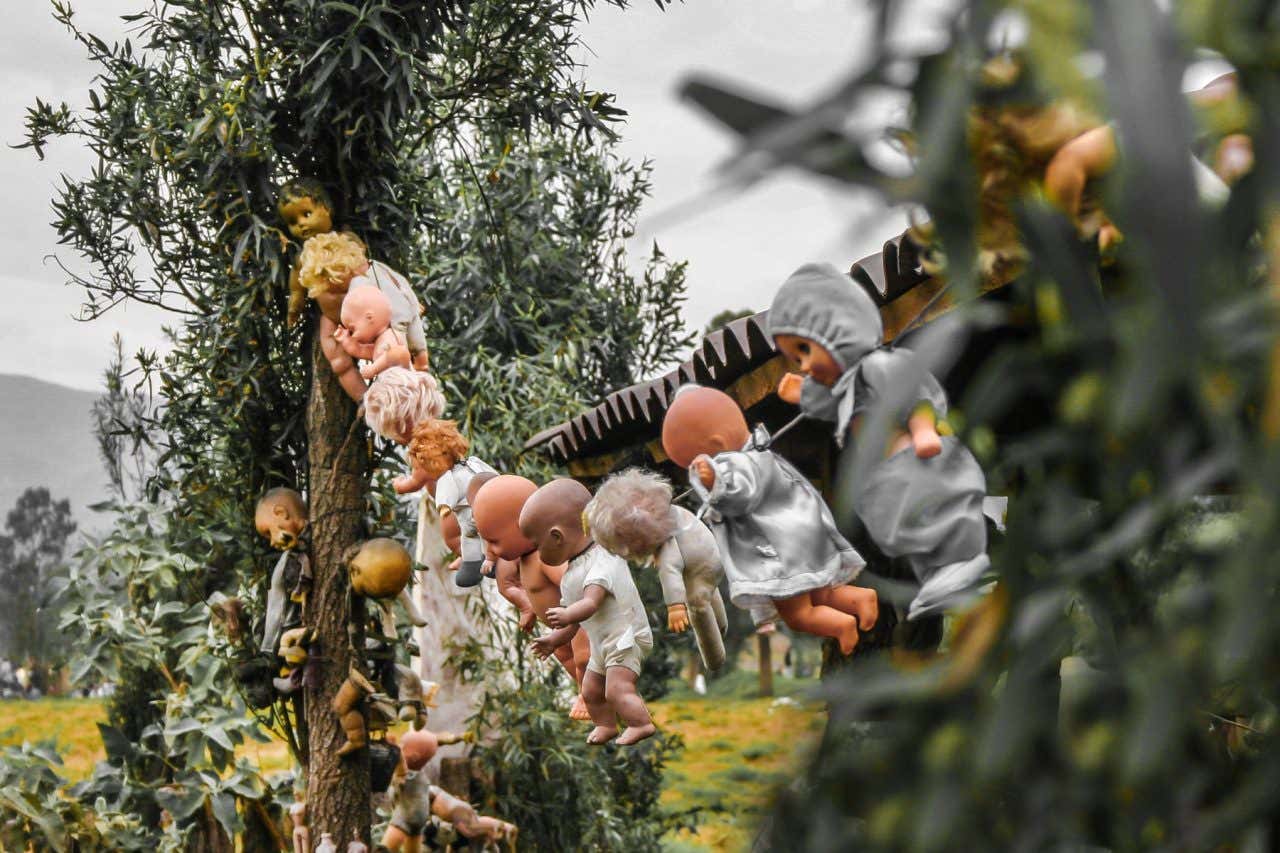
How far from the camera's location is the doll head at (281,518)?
3430mm

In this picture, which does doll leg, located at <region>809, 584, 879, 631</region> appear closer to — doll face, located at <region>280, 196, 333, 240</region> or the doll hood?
the doll hood

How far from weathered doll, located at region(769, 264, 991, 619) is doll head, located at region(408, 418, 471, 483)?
57.4 inches

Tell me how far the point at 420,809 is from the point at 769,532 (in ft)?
9.40

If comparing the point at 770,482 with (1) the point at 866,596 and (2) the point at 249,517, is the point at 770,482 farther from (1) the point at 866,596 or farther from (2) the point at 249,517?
(2) the point at 249,517

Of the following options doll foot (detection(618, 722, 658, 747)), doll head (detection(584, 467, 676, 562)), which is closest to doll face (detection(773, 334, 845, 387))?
doll head (detection(584, 467, 676, 562))

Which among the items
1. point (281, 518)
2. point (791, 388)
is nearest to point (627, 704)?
point (791, 388)

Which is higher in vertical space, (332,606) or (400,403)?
(400,403)

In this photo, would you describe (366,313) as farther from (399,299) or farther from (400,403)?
(400,403)

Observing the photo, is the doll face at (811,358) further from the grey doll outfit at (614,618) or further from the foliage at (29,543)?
the foliage at (29,543)

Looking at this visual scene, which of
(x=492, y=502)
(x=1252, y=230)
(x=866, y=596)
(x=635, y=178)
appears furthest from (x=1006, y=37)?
(x=635, y=178)

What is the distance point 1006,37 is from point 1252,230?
12 centimetres

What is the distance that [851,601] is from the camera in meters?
2.00

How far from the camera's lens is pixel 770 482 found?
6.32 ft

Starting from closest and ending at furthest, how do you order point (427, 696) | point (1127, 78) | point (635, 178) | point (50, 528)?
1. point (1127, 78)
2. point (427, 696)
3. point (635, 178)
4. point (50, 528)
